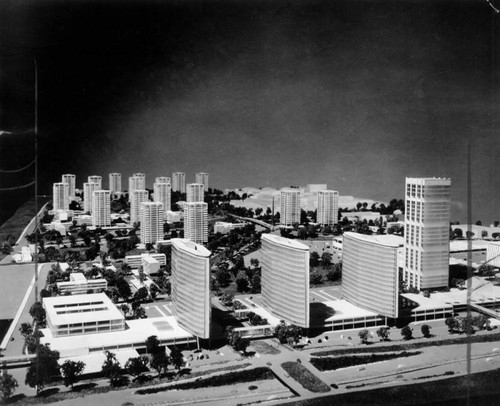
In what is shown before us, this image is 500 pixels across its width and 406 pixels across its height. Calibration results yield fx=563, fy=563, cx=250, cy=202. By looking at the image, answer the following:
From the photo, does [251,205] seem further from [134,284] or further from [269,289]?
[269,289]

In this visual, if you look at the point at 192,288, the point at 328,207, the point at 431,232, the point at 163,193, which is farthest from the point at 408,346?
the point at 163,193

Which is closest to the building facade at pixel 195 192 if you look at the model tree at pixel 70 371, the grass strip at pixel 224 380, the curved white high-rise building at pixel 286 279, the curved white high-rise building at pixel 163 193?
the curved white high-rise building at pixel 163 193

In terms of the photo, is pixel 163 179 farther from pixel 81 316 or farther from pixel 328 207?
pixel 81 316

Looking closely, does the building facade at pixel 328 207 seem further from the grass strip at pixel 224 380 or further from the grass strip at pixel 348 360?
the grass strip at pixel 224 380

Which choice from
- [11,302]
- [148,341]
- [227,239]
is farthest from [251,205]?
[148,341]

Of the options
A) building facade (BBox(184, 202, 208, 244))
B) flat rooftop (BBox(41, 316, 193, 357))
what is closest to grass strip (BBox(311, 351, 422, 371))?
flat rooftop (BBox(41, 316, 193, 357))

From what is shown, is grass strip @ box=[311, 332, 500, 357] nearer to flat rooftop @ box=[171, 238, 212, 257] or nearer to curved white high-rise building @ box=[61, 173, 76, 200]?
flat rooftop @ box=[171, 238, 212, 257]

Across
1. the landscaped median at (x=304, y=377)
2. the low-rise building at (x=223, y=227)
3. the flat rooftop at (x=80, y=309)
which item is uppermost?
the low-rise building at (x=223, y=227)
